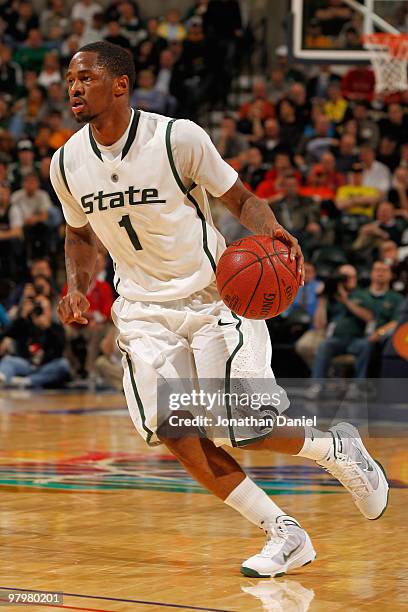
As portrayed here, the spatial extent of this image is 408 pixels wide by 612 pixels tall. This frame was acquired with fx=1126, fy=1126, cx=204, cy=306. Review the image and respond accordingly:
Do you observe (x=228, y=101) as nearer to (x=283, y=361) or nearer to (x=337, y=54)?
(x=337, y=54)

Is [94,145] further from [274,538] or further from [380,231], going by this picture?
[380,231]

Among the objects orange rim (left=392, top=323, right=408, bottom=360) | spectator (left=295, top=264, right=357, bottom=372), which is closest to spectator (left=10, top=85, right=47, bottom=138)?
spectator (left=295, top=264, right=357, bottom=372)

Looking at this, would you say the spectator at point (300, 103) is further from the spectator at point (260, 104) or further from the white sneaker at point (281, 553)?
the white sneaker at point (281, 553)

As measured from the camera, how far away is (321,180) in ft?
48.4

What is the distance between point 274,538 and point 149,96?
13393 millimetres

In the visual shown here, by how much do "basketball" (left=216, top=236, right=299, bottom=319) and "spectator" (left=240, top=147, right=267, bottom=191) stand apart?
10.4 metres

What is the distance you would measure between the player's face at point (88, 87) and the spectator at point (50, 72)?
13.7 metres

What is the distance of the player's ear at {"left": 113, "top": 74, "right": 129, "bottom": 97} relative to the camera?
4.70 m

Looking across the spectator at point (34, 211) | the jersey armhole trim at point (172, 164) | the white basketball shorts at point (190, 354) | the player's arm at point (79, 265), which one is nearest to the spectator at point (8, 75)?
the spectator at point (34, 211)

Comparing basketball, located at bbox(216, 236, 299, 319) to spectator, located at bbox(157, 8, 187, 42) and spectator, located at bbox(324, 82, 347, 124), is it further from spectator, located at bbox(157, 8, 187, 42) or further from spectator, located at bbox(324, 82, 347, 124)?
spectator, located at bbox(157, 8, 187, 42)

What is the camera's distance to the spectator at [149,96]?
17156 millimetres

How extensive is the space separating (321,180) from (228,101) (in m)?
4.03

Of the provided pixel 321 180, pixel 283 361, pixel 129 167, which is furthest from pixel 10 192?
pixel 129 167

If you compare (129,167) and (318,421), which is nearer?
(129,167)
